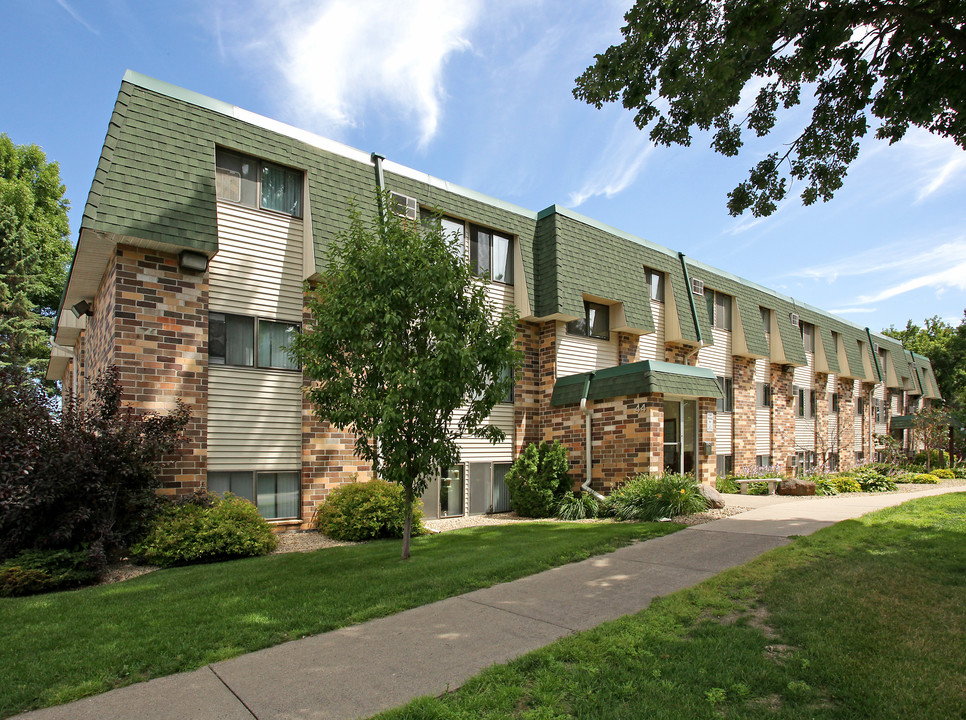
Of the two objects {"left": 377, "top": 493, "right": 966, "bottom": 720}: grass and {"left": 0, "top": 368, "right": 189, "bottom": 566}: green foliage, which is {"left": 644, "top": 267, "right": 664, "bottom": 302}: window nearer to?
{"left": 377, "top": 493, "right": 966, "bottom": 720}: grass

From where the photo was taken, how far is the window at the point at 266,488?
34.0ft

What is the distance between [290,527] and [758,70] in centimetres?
1038

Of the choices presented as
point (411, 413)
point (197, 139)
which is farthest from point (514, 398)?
point (197, 139)

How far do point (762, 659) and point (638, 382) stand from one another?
889cm

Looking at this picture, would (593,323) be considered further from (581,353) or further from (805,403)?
(805,403)

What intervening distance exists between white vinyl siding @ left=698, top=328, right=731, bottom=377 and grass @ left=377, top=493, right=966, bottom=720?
13.8 m

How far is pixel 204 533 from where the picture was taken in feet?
28.3

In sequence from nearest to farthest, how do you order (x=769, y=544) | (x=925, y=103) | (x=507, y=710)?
(x=507, y=710) < (x=925, y=103) < (x=769, y=544)

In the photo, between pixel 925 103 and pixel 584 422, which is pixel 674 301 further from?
pixel 925 103

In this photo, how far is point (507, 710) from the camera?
11.6ft

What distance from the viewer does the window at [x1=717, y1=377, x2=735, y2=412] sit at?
20.8 meters

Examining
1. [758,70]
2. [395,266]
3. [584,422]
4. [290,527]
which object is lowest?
[290,527]

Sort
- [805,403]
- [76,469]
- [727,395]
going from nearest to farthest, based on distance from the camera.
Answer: [76,469] < [727,395] < [805,403]

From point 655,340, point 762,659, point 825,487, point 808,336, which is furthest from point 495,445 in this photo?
point 808,336
